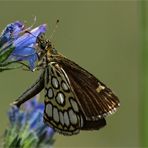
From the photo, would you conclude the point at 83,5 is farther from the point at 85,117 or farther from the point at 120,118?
the point at 85,117

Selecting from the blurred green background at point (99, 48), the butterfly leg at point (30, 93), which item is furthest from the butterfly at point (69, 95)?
the blurred green background at point (99, 48)

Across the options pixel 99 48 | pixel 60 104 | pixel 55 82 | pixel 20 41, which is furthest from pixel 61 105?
pixel 99 48

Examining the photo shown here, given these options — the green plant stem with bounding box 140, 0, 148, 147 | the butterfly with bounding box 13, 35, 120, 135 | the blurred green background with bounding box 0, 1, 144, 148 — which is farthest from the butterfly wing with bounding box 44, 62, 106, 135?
the blurred green background with bounding box 0, 1, 144, 148

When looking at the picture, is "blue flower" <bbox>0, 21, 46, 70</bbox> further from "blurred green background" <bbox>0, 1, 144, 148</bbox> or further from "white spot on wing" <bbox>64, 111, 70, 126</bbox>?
"blurred green background" <bbox>0, 1, 144, 148</bbox>

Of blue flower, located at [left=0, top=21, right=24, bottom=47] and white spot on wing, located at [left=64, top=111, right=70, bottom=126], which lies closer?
blue flower, located at [left=0, top=21, right=24, bottom=47]

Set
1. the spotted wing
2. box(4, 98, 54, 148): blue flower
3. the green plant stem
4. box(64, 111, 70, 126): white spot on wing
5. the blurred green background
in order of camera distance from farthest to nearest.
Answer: the blurred green background < box(4, 98, 54, 148): blue flower < box(64, 111, 70, 126): white spot on wing < the spotted wing < the green plant stem

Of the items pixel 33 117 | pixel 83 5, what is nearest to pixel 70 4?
pixel 83 5

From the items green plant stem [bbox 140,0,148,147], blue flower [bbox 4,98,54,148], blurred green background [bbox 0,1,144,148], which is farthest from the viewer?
blurred green background [bbox 0,1,144,148]

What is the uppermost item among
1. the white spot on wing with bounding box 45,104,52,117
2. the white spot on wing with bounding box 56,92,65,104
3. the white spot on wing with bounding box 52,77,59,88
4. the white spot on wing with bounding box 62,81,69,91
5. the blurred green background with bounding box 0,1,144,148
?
the blurred green background with bounding box 0,1,144,148
